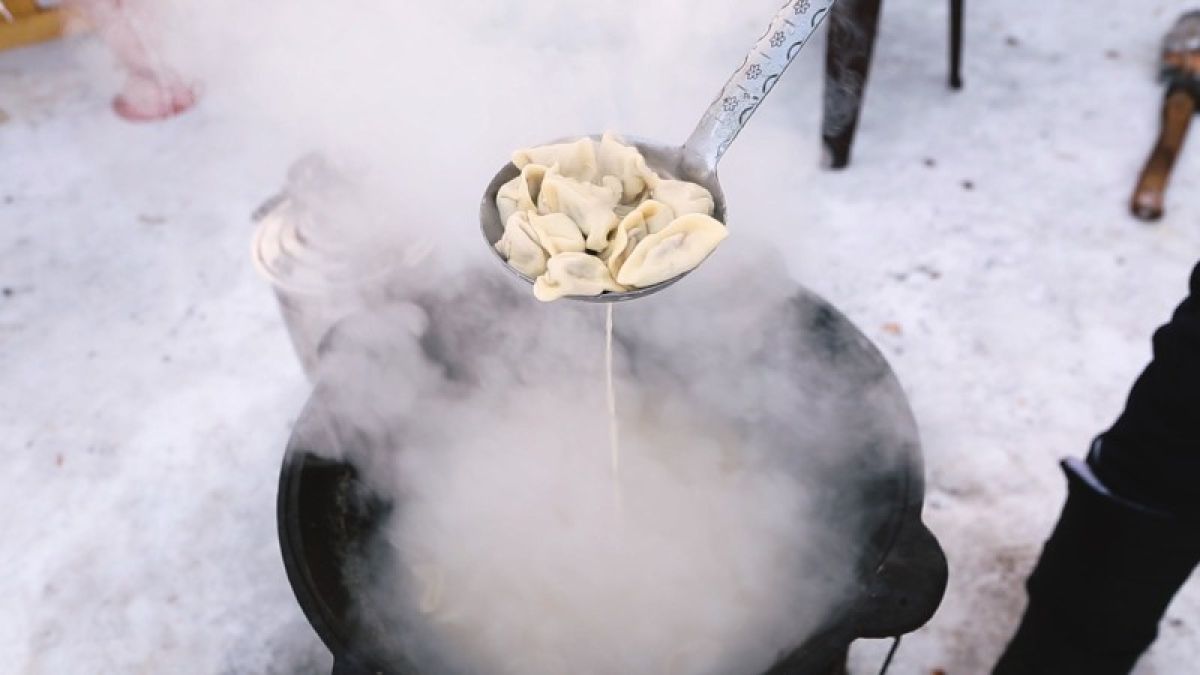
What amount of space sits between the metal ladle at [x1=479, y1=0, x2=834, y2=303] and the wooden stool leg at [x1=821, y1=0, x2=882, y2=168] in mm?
1858

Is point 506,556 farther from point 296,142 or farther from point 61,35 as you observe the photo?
point 61,35

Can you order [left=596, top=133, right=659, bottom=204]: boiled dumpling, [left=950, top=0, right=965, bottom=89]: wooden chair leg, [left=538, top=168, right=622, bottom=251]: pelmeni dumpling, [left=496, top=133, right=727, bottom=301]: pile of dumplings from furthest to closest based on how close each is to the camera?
[left=950, top=0, right=965, bottom=89]: wooden chair leg
[left=596, top=133, right=659, bottom=204]: boiled dumpling
[left=538, top=168, right=622, bottom=251]: pelmeni dumpling
[left=496, top=133, right=727, bottom=301]: pile of dumplings

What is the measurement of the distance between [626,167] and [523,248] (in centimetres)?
31

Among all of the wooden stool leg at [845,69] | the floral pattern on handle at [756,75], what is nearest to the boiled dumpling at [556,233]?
A: the floral pattern on handle at [756,75]

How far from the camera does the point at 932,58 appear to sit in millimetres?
4145

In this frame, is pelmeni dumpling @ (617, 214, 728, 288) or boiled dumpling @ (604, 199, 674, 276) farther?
boiled dumpling @ (604, 199, 674, 276)

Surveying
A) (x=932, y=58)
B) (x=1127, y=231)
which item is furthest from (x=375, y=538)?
(x=932, y=58)

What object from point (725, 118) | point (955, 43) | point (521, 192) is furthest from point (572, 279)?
point (955, 43)

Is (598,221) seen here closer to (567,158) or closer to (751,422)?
(567,158)

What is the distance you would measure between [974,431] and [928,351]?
339mm

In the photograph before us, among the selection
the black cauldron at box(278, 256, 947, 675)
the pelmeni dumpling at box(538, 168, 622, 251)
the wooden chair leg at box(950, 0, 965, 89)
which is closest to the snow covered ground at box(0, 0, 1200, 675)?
the wooden chair leg at box(950, 0, 965, 89)

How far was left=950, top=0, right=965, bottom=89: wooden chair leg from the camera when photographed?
3660 millimetres

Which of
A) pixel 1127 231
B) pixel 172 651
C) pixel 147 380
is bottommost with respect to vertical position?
pixel 172 651

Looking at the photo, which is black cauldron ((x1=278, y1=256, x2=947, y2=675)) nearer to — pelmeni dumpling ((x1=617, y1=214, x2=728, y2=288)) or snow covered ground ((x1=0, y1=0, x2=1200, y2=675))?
pelmeni dumpling ((x1=617, y1=214, x2=728, y2=288))
